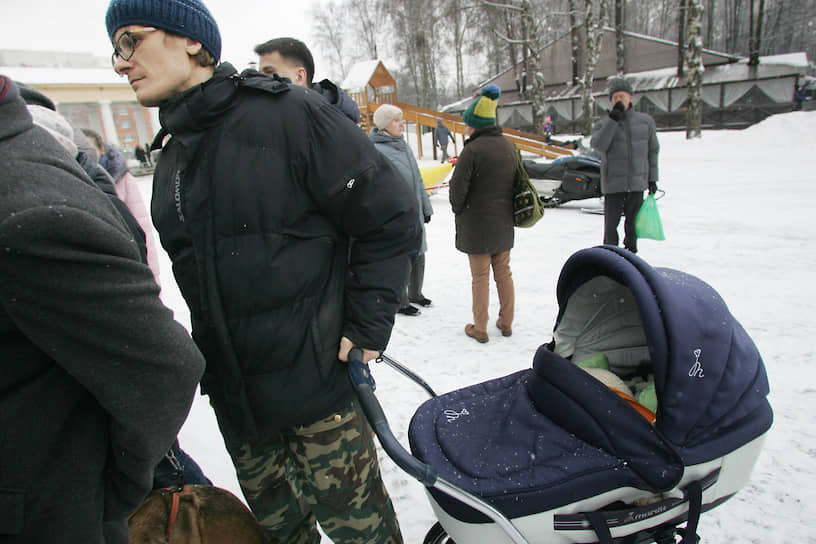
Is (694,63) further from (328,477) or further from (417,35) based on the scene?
(328,477)

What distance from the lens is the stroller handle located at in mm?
1164

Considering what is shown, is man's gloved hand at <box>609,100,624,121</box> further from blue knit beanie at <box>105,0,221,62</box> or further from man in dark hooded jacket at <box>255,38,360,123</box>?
blue knit beanie at <box>105,0,221,62</box>

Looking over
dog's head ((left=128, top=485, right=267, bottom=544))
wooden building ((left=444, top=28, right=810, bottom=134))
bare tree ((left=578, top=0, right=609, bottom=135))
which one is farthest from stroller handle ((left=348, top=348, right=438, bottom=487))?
wooden building ((left=444, top=28, right=810, bottom=134))

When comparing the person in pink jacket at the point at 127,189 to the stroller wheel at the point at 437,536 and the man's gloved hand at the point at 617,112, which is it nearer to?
the stroller wheel at the point at 437,536

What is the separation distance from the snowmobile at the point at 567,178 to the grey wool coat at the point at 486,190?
15.8 feet

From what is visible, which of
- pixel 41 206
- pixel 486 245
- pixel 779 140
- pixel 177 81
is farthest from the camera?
pixel 779 140

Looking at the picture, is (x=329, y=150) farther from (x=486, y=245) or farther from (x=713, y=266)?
(x=713, y=266)

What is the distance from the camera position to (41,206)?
2.42ft

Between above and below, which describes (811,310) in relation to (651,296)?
below

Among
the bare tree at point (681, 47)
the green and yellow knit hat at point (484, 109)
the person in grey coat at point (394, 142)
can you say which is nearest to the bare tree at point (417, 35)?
the bare tree at point (681, 47)

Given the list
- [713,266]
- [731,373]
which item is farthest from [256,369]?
[713,266]

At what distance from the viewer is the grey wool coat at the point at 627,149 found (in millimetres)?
5309

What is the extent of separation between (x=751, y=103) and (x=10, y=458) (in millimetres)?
28577

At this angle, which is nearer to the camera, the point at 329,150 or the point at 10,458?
the point at 10,458
